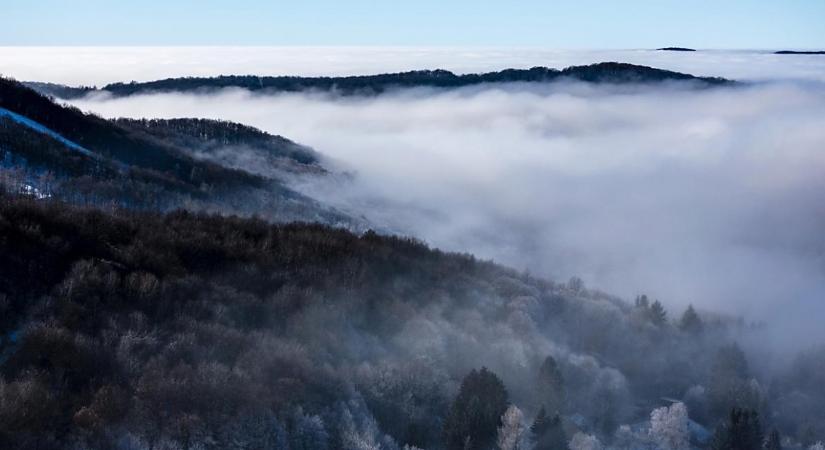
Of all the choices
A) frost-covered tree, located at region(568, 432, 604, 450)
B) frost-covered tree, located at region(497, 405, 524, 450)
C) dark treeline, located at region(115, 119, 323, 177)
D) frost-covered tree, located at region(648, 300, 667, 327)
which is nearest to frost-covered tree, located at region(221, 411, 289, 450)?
frost-covered tree, located at region(497, 405, 524, 450)

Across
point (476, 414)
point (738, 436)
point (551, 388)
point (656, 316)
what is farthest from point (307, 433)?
point (656, 316)

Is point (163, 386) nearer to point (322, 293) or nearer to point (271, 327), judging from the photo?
point (271, 327)

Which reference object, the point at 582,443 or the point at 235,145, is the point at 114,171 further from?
the point at 235,145

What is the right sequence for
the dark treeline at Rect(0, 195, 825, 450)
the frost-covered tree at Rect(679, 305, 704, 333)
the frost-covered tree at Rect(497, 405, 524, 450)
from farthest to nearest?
the frost-covered tree at Rect(679, 305, 704, 333), the frost-covered tree at Rect(497, 405, 524, 450), the dark treeline at Rect(0, 195, 825, 450)

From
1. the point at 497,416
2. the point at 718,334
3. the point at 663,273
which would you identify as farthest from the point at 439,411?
the point at 663,273

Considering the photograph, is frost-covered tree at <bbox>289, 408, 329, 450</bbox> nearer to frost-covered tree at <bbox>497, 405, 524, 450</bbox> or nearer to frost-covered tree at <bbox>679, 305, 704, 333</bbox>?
frost-covered tree at <bbox>497, 405, 524, 450</bbox>

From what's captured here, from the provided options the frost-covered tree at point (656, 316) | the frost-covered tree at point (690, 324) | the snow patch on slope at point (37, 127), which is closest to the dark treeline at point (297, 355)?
the frost-covered tree at point (656, 316)
